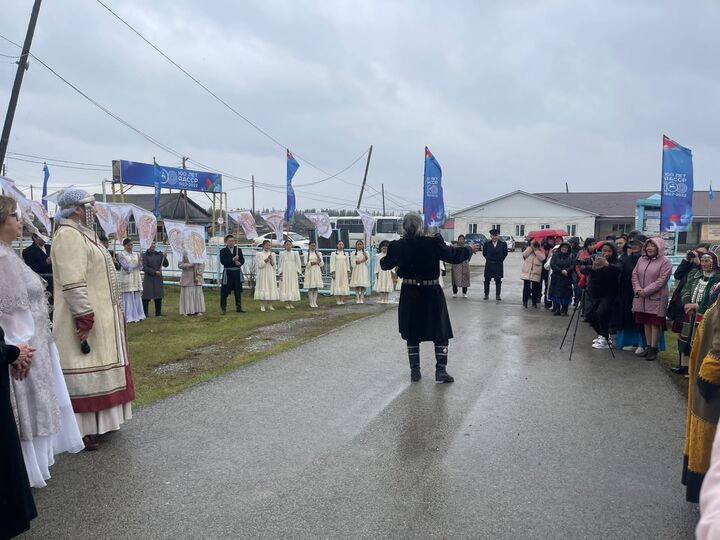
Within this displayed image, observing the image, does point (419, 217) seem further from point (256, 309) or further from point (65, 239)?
point (256, 309)

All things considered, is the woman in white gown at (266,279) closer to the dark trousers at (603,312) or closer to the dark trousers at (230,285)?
the dark trousers at (230,285)

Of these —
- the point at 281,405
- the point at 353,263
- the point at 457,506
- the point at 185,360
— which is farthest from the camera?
the point at 353,263

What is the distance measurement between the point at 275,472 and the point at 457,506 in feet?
4.46

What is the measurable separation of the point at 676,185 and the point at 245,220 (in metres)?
10.8

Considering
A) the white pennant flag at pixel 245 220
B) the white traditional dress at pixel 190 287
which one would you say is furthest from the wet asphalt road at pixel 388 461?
the white pennant flag at pixel 245 220

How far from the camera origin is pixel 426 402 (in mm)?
5984

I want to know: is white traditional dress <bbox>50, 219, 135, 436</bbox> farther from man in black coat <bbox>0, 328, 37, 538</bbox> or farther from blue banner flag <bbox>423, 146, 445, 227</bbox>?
blue banner flag <bbox>423, 146, 445, 227</bbox>

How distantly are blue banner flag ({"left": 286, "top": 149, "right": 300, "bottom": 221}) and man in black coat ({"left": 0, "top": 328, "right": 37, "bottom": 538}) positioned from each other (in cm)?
1544

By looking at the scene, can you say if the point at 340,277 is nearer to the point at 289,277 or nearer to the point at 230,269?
the point at 289,277

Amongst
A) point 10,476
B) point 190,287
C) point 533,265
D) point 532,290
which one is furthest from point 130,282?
point 10,476

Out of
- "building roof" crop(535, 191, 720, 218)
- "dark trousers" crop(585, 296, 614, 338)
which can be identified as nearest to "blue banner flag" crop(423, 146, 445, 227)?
"dark trousers" crop(585, 296, 614, 338)

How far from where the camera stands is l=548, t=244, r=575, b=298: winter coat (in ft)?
41.9

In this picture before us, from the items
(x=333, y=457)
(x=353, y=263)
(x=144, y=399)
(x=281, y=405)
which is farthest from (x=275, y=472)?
(x=353, y=263)

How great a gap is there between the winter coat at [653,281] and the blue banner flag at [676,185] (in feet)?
16.1
